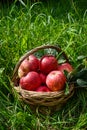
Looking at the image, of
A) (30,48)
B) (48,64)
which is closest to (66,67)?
(48,64)

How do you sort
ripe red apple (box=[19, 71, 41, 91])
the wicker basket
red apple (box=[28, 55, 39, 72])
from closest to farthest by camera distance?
the wicker basket, ripe red apple (box=[19, 71, 41, 91]), red apple (box=[28, 55, 39, 72])

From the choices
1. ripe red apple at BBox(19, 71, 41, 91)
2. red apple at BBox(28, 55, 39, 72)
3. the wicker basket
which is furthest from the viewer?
red apple at BBox(28, 55, 39, 72)

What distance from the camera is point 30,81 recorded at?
2621mm

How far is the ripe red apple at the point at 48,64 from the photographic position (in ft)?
8.89

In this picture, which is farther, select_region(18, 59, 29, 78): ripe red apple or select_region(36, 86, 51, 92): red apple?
select_region(18, 59, 29, 78): ripe red apple

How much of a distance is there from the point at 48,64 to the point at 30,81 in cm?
19

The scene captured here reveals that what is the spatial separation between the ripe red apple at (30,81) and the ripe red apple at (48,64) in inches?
3.9

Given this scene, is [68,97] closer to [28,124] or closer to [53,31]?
[28,124]

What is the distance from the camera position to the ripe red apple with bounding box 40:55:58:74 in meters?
2.71

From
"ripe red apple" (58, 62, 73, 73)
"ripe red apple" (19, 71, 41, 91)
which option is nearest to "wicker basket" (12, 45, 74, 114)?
"ripe red apple" (19, 71, 41, 91)

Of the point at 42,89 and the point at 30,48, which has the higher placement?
the point at 30,48

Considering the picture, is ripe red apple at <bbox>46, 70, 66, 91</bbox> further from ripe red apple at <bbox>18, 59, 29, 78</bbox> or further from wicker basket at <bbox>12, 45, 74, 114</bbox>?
ripe red apple at <bbox>18, 59, 29, 78</bbox>

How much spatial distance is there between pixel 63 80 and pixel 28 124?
37 cm

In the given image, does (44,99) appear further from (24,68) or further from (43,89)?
(24,68)
